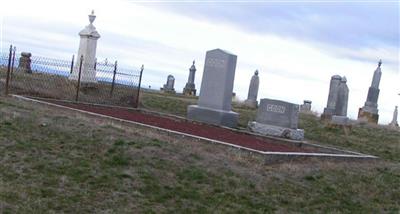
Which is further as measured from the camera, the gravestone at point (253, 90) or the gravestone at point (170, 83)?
the gravestone at point (170, 83)

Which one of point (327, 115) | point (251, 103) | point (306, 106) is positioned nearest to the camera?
point (327, 115)

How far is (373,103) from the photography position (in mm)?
29688

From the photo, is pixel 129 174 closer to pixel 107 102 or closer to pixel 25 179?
pixel 25 179

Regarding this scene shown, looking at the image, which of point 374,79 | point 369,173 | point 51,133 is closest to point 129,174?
point 51,133

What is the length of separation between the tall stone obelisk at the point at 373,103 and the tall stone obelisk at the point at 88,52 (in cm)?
1542

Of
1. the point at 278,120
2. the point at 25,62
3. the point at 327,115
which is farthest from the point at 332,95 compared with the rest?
the point at 25,62

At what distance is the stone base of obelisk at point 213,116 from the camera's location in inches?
602

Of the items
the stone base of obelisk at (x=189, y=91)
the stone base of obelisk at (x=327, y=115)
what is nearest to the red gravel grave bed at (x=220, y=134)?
the stone base of obelisk at (x=327, y=115)

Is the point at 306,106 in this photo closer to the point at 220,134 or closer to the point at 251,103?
the point at 251,103

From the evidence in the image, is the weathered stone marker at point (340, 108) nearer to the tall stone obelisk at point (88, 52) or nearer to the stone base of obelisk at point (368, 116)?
the stone base of obelisk at point (368, 116)

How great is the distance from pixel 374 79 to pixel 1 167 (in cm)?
2537

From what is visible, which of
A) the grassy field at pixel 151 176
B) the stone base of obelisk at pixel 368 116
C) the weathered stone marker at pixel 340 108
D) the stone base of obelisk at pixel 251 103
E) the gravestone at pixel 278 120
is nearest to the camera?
the grassy field at pixel 151 176

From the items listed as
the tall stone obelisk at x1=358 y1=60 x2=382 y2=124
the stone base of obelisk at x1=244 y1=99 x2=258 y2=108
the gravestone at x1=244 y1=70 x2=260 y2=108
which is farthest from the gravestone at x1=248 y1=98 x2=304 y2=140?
the tall stone obelisk at x1=358 y1=60 x2=382 y2=124

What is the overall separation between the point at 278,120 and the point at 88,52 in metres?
7.63
